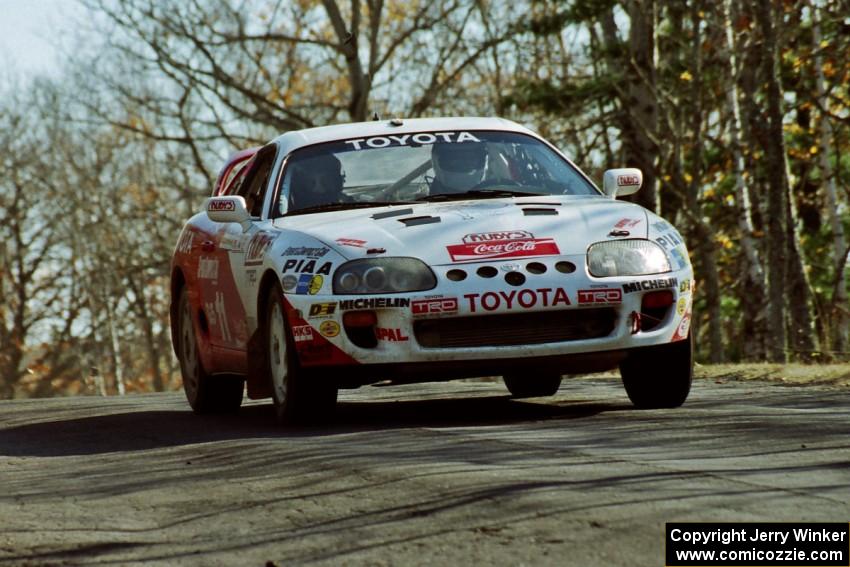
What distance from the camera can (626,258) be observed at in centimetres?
852

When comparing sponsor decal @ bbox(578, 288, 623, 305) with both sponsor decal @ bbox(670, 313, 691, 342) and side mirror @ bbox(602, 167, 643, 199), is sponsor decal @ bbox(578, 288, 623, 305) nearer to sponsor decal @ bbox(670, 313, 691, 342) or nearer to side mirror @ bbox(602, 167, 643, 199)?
sponsor decal @ bbox(670, 313, 691, 342)

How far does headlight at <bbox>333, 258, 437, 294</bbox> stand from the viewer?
825 cm

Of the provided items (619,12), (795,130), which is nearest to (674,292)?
(619,12)

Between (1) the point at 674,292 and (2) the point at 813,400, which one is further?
(2) the point at 813,400

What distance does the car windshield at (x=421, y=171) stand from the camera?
9555mm

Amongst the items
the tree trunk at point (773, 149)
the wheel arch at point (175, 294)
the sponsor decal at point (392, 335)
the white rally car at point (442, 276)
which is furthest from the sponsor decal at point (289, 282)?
the tree trunk at point (773, 149)

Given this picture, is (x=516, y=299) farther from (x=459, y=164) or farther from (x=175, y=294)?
(x=175, y=294)

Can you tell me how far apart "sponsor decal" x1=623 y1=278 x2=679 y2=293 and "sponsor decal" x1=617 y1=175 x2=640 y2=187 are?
1.32m

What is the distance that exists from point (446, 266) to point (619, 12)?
23910mm

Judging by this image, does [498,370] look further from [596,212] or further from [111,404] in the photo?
[111,404]

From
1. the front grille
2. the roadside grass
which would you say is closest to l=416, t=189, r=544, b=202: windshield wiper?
the front grille

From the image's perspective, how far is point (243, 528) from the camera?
5395mm

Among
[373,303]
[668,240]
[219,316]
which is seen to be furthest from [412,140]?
[373,303]

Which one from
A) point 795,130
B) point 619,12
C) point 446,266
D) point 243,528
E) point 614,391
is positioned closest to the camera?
point 243,528
